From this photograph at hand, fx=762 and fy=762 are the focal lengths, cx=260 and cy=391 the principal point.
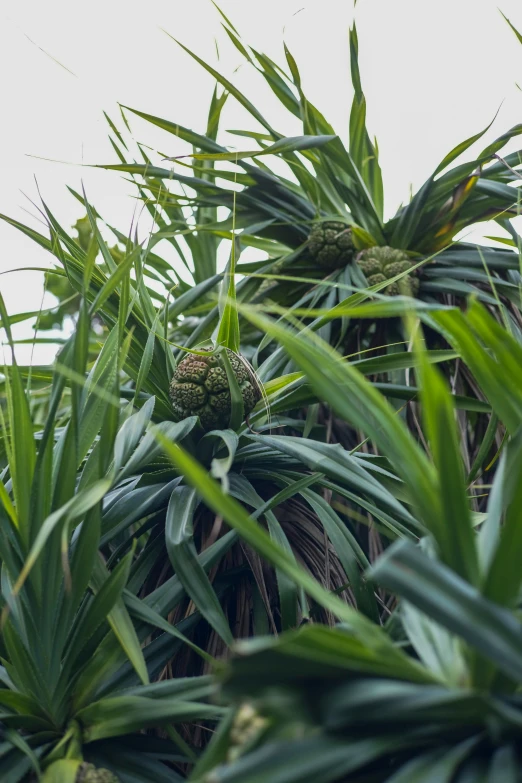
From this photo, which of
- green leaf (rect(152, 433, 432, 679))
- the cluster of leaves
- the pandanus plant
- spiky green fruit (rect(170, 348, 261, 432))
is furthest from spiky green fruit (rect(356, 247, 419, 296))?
green leaf (rect(152, 433, 432, 679))

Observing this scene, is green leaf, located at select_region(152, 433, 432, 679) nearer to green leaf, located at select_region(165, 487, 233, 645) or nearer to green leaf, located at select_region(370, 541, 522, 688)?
green leaf, located at select_region(370, 541, 522, 688)

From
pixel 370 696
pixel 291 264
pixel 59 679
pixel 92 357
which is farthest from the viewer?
pixel 92 357

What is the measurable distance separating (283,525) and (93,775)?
1.55 ft

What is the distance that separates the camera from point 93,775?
2.32ft

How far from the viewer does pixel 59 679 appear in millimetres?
775

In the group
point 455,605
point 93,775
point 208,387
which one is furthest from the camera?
point 208,387

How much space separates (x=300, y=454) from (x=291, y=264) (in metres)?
0.72

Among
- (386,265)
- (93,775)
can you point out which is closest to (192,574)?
(93,775)

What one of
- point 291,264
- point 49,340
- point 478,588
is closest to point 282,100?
point 291,264

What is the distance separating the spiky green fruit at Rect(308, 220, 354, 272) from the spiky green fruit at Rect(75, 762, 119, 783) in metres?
1.04

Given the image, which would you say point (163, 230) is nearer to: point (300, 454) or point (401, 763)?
point (300, 454)

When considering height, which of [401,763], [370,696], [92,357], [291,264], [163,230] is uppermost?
[163,230]

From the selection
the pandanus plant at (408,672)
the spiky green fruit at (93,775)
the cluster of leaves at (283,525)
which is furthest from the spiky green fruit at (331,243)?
the spiky green fruit at (93,775)

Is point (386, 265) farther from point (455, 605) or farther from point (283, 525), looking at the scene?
point (455, 605)
